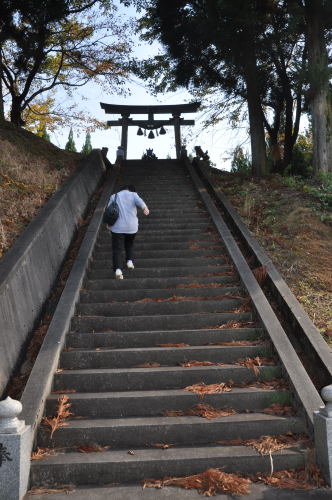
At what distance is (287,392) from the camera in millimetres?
4496

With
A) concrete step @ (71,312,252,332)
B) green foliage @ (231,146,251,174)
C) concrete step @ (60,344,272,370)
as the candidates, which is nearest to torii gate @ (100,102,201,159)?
green foliage @ (231,146,251,174)

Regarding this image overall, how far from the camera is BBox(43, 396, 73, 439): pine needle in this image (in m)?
4.15

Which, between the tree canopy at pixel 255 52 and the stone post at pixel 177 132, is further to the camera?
the stone post at pixel 177 132

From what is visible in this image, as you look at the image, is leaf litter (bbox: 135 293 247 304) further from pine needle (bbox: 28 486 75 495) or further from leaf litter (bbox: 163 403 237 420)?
pine needle (bbox: 28 486 75 495)

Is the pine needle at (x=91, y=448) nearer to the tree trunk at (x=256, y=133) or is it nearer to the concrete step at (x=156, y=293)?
the concrete step at (x=156, y=293)

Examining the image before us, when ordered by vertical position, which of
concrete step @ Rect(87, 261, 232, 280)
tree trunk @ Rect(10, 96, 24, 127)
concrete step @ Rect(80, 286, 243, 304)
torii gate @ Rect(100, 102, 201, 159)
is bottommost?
concrete step @ Rect(80, 286, 243, 304)

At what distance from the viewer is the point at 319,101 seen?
11477mm

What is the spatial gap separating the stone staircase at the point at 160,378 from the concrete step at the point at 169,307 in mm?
14

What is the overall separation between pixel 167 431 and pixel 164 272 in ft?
11.5

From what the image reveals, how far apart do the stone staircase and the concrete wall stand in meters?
0.54

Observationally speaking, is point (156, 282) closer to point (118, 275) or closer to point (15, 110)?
point (118, 275)

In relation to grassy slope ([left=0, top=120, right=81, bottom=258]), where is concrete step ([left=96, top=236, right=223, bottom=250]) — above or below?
below

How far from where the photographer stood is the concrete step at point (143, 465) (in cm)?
376

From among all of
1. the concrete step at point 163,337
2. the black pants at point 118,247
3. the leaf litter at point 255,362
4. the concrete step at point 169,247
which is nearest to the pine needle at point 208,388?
the leaf litter at point 255,362
